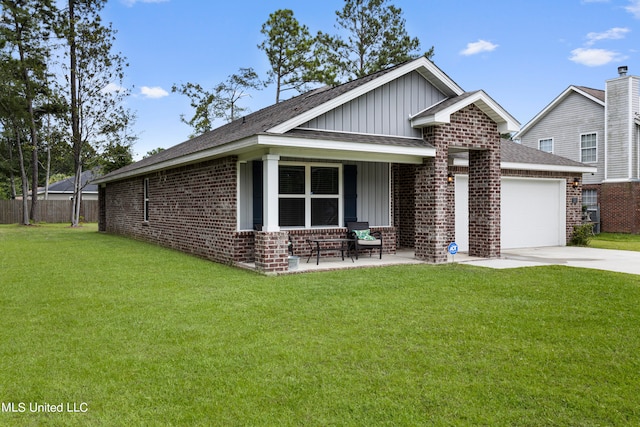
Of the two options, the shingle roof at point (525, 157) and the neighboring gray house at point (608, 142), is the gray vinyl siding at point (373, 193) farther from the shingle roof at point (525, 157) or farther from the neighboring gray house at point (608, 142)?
the neighboring gray house at point (608, 142)

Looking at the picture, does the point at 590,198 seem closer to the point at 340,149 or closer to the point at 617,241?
the point at 617,241

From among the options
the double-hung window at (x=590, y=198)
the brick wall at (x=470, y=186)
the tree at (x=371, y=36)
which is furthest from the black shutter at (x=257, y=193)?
the tree at (x=371, y=36)

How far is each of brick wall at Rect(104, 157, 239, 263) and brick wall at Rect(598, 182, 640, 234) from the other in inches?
668

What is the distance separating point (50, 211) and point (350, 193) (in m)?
27.7

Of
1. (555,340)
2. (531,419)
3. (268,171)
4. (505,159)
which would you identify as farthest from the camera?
(505,159)

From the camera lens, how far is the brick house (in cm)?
941

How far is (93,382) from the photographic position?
12.6ft

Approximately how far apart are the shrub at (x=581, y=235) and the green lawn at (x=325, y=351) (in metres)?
7.87

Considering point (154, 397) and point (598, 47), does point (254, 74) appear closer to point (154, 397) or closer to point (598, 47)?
point (598, 47)

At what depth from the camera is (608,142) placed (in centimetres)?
2111

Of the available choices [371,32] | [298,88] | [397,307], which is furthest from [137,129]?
[397,307]

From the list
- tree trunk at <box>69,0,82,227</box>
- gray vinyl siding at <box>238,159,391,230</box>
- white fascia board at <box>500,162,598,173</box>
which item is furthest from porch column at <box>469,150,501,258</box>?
tree trunk at <box>69,0,82,227</box>

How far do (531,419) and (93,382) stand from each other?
10.9 feet

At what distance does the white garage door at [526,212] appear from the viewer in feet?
43.9
